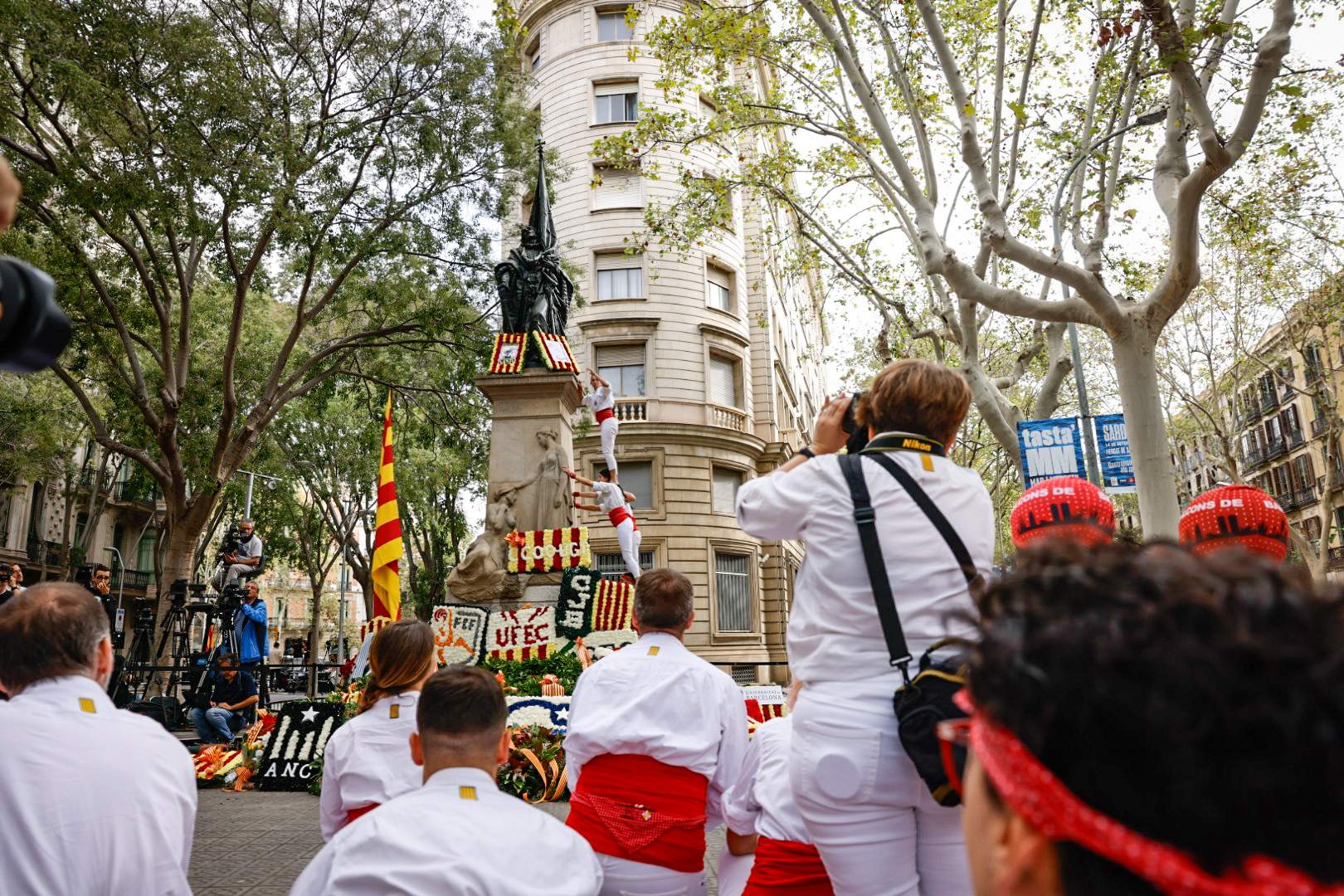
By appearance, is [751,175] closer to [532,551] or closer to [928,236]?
[928,236]

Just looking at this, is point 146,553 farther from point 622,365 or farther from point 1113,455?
point 1113,455

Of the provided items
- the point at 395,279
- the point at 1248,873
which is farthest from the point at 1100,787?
the point at 395,279

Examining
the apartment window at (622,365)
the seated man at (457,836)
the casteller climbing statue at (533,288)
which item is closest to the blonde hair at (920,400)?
the seated man at (457,836)

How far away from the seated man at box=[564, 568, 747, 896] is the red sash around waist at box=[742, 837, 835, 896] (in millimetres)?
361

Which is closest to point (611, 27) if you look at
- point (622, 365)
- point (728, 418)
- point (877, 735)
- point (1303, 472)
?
point (622, 365)

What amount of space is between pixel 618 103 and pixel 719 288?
6955 millimetres

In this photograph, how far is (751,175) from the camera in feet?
46.9

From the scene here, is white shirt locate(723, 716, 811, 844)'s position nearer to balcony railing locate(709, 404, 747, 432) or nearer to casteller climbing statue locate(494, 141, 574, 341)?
casteller climbing statue locate(494, 141, 574, 341)

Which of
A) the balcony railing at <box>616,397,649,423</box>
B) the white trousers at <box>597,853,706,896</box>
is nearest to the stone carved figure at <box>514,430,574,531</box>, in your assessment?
the white trousers at <box>597,853,706,896</box>

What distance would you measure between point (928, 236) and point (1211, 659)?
935 cm

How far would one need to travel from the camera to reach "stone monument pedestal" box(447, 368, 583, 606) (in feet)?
38.4

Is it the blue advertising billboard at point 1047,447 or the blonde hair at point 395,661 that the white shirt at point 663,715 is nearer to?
the blonde hair at point 395,661

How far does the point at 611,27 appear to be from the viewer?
30125mm

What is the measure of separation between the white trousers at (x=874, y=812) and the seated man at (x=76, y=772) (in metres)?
1.70
